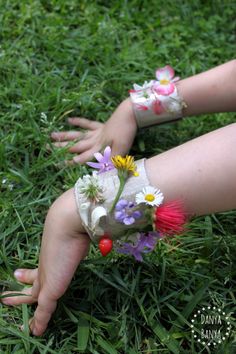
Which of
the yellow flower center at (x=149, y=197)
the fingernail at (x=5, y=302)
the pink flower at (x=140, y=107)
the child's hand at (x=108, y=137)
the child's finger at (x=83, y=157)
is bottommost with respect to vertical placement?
the fingernail at (x=5, y=302)

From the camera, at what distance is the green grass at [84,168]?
145 cm

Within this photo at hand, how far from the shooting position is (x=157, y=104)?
179 centimetres

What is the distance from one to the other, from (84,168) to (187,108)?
36 cm

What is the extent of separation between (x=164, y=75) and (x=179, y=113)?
0.15 metres

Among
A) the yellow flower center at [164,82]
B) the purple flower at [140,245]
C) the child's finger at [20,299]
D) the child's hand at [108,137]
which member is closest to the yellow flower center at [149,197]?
the purple flower at [140,245]

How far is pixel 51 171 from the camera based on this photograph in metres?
1.79

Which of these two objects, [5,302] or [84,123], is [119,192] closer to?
[5,302]

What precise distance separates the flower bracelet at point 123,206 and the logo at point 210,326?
270 millimetres

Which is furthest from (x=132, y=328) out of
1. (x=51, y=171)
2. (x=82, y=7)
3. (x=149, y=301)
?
(x=82, y=7)

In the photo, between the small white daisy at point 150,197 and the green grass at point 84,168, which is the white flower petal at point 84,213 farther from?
the green grass at point 84,168

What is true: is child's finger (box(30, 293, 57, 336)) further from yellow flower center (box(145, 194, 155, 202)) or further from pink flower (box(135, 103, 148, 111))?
pink flower (box(135, 103, 148, 111))

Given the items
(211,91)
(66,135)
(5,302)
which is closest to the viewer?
(5,302)

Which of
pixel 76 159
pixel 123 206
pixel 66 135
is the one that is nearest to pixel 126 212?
pixel 123 206

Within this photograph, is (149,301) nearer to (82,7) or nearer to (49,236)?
(49,236)
